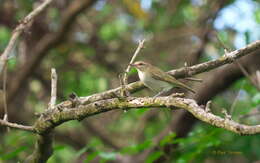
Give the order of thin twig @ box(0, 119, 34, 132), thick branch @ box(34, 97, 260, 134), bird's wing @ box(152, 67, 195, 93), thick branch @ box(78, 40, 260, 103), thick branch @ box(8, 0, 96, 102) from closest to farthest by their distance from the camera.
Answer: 1. thick branch @ box(34, 97, 260, 134)
2. thick branch @ box(78, 40, 260, 103)
3. thin twig @ box(0, 119, 34, 132)
4. bird's wing @ box(152, 67, 195, 93)
5. thick branch @ box(8, 0, 96, 102)

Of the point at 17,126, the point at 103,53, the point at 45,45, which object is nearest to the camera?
the point at 17,126

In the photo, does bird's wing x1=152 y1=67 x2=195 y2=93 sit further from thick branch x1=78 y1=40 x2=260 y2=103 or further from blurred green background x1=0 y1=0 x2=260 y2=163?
blurred green background x1=0 y1=0 x2=260 y2=163

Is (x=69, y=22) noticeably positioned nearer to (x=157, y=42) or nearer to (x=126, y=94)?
(x=157, y=42)

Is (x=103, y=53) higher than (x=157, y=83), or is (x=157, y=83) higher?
(x=103, y=53)

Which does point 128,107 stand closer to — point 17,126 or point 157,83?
point 17,126

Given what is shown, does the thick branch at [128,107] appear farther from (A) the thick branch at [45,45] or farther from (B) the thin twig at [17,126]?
(A) the thick branch at [45,45]

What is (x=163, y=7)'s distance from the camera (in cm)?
846

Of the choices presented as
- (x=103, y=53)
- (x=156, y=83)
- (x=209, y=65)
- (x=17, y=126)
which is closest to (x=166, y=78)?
(x=156, y=83)

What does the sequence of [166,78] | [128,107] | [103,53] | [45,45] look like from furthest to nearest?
[103,53], [45,45], [166,78], [128,107]

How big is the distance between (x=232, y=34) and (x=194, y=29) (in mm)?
677

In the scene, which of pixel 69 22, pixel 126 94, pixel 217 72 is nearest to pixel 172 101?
pixel 126 94

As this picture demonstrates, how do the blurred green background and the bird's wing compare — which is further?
the blurred green background

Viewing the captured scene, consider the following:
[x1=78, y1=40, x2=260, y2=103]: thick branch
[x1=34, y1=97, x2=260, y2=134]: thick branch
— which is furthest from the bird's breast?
[x1=34, y1=97, x2=260, y2=134]: thick branch

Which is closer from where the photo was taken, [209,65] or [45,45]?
[209,65]
